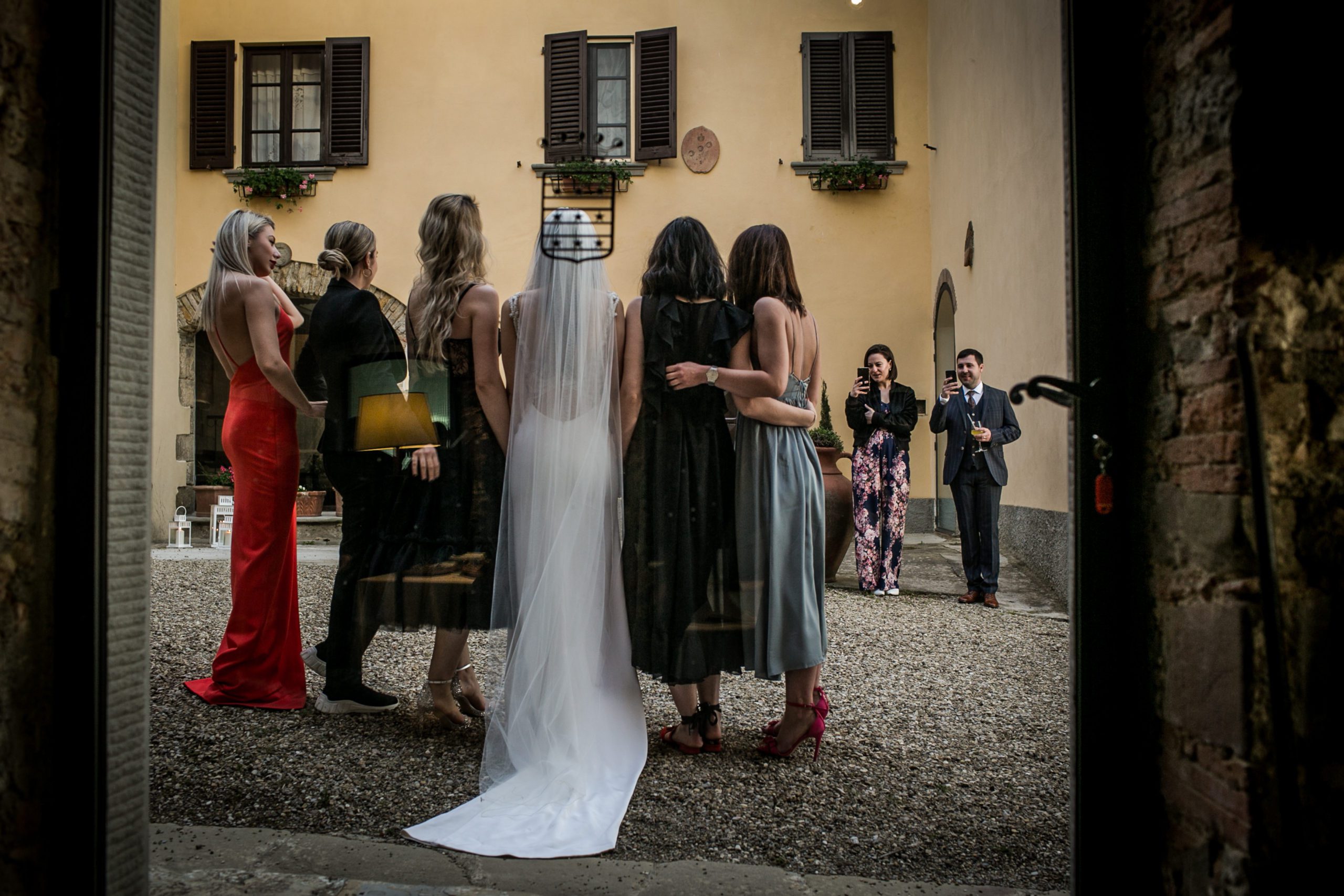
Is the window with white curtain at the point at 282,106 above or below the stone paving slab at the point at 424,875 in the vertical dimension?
above

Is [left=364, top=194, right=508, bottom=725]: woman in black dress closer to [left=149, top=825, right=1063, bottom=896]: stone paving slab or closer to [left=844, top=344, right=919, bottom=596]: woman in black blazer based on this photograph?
[left=149, top=825, right=1063, bottom=896]: stone paving slab

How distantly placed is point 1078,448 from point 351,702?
8.45 feet

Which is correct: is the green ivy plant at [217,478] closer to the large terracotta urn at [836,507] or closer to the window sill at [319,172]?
the window sill at [319,172]

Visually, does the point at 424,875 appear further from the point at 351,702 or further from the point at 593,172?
the point at 593,172

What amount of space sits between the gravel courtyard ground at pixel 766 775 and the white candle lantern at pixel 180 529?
4.00 feet

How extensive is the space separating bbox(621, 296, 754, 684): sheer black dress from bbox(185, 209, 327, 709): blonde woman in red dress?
126 cm

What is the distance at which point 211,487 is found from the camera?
4152mm

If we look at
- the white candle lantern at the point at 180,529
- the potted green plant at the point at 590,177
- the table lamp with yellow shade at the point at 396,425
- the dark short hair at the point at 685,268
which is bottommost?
the white candle lantern at the point at 180,529

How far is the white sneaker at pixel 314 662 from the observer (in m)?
3.35

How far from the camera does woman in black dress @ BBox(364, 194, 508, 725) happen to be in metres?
2.90

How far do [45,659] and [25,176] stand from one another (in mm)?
871

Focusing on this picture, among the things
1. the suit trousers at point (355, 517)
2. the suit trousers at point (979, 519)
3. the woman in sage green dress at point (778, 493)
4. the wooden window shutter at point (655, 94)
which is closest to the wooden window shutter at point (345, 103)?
the wooden window shutter at point (655, 94)

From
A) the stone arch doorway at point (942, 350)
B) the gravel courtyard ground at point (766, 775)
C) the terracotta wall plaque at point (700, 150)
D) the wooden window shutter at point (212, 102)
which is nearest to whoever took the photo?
the gravel courtyard ground at point (766, 775)

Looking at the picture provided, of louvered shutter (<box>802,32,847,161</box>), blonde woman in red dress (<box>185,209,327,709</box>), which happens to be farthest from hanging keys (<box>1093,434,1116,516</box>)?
louvered shutter (<box>802,32,847,161</box>)
